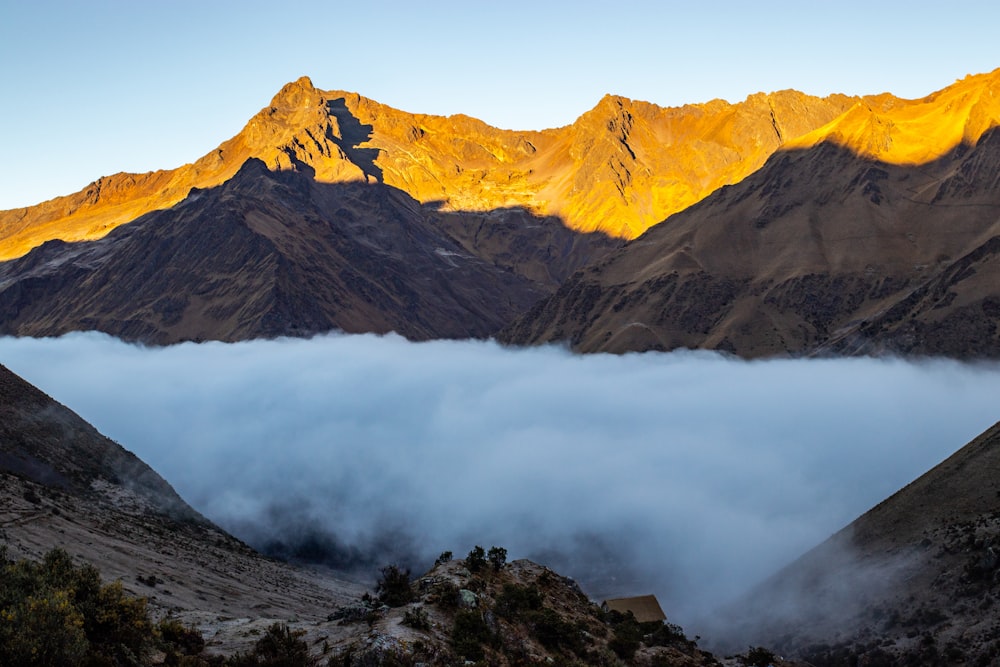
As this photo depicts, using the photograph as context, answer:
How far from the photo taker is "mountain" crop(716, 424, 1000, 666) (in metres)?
73.4

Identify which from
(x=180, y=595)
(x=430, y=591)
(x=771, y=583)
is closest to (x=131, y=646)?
(x=430, y=591)

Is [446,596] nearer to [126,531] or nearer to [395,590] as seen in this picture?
[395,590]

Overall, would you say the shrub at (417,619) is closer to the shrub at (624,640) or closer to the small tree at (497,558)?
the small tree at (497,558)

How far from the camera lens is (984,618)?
2785 inches

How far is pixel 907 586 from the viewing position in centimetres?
8456

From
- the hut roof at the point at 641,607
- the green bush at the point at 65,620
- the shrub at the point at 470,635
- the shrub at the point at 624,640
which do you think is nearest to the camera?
the green bush at the point at 65,620

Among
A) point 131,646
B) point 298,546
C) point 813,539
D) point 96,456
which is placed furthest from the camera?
point 298,546

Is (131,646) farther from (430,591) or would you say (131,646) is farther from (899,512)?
(899,512)

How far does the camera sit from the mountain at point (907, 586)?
241 ft

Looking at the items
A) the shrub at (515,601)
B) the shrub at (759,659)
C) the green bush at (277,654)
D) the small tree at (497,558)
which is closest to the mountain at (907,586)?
the shrub at (759,659)

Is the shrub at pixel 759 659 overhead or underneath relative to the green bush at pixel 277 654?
overhead

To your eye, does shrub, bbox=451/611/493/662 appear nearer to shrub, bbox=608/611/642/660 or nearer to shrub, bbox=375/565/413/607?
shrub, bbox=375/565/413/607

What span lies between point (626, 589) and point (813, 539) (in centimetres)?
4197

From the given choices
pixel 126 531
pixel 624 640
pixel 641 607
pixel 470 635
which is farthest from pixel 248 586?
pixel 470 635
